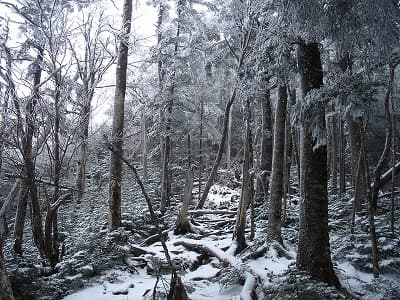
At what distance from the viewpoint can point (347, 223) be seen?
332 inches

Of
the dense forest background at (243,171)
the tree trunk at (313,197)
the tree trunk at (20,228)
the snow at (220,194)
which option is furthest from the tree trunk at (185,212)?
the snow at (220,194)

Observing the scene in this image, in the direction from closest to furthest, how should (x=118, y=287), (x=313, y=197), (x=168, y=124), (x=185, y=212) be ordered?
(x=313, y=197) < (x=118, y=287) < (x=185, y=212) < (x=168, y=124)

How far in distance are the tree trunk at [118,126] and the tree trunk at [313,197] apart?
5.19m

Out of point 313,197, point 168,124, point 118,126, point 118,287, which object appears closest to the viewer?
point 313,197

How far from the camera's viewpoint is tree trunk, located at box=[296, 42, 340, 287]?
446 cm

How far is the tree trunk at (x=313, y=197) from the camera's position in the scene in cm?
446

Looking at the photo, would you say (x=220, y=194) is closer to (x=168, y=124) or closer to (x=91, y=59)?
(x=168, y=124)

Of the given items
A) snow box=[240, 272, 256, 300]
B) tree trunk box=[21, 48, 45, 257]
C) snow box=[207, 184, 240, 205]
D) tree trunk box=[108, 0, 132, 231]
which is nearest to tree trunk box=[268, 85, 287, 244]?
snow box=[240, 272, 256, 300]

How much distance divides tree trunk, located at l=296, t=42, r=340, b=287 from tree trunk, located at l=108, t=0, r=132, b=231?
519 cm

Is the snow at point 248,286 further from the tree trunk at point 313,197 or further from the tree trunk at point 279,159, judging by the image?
the tree trunk at point 279,159

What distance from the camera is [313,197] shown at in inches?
179

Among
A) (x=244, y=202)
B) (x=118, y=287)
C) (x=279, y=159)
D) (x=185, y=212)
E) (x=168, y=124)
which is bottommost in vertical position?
(x=118, y=287)

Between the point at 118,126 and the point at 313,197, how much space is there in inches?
248

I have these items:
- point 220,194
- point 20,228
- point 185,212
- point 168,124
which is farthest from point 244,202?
point 220,194
